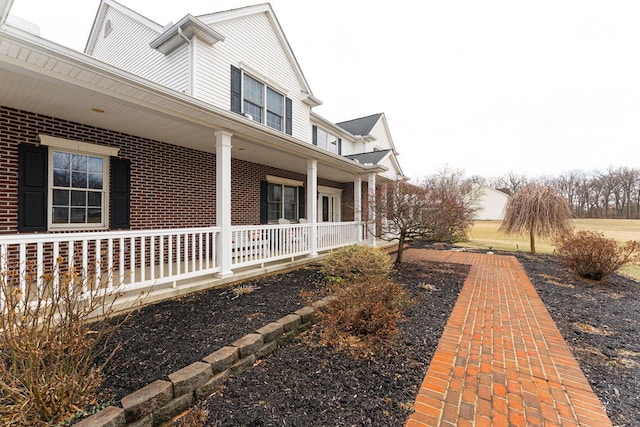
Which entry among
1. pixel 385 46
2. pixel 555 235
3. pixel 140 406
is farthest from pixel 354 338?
pixel 385 46

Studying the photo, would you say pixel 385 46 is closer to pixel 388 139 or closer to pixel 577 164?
pixel 388 139

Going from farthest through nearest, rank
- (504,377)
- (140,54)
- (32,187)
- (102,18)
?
(102,18)
(140,54)
(32,187)
(504,377)

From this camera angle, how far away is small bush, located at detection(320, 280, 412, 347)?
3277 mm

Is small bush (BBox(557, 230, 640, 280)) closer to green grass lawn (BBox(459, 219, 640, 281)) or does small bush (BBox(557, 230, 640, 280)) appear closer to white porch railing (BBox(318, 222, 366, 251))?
green grass lawn (BBox(459, 219, 640, 281))

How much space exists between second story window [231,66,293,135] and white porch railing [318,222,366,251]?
386cm

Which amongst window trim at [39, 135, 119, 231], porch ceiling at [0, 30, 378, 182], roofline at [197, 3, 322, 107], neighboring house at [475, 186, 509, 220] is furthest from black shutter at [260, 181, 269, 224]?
neighboring house at [475, 186, 509, 220]

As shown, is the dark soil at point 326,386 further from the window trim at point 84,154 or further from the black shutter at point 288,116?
the black shutter at point 288,116

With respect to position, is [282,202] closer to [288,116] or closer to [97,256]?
[288,116]

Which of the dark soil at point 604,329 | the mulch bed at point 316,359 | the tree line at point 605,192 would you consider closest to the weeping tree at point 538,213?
the dark soil at point 604,329

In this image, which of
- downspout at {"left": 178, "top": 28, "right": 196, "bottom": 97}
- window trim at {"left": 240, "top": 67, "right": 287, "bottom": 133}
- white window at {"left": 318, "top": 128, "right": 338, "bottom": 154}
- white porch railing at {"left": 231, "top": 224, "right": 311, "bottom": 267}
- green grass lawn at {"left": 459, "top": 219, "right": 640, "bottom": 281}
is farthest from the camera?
white window at {"left": 318, "top": 128, "right": 338, "bottom": 154}

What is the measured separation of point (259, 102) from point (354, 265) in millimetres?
6267

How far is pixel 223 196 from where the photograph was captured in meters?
5.29

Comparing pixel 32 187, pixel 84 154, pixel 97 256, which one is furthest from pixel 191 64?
pixel 97 256

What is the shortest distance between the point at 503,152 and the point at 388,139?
145 feet
